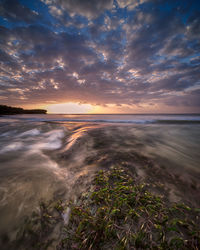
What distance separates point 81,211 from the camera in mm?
1142

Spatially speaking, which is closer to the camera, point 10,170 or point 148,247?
point 148,247

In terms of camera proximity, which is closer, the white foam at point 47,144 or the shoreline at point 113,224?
the shoreline at point 113,224

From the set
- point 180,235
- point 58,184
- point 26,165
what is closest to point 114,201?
point 180,235

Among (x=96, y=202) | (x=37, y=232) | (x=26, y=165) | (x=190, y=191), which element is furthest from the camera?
(x=26, y=165)

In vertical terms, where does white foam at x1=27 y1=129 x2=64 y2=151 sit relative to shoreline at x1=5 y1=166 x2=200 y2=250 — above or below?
below

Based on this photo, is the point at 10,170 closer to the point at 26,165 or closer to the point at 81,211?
the point at 26,165

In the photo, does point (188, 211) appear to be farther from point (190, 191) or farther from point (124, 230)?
point (124, 230)

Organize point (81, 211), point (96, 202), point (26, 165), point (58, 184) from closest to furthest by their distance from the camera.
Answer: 1. point (81, 211)
2. point (96, 202)
3. point (58, 184)
4. point (26, 165)

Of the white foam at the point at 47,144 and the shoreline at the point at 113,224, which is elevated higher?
the shoreline at the point at 113,224

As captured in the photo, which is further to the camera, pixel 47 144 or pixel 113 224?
pixel 47 144

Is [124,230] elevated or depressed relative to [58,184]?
elevated

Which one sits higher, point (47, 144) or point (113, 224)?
point (113, 224)

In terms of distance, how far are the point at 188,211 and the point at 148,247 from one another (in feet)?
2.25

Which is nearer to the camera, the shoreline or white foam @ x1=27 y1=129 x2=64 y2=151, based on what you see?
the shoreline
